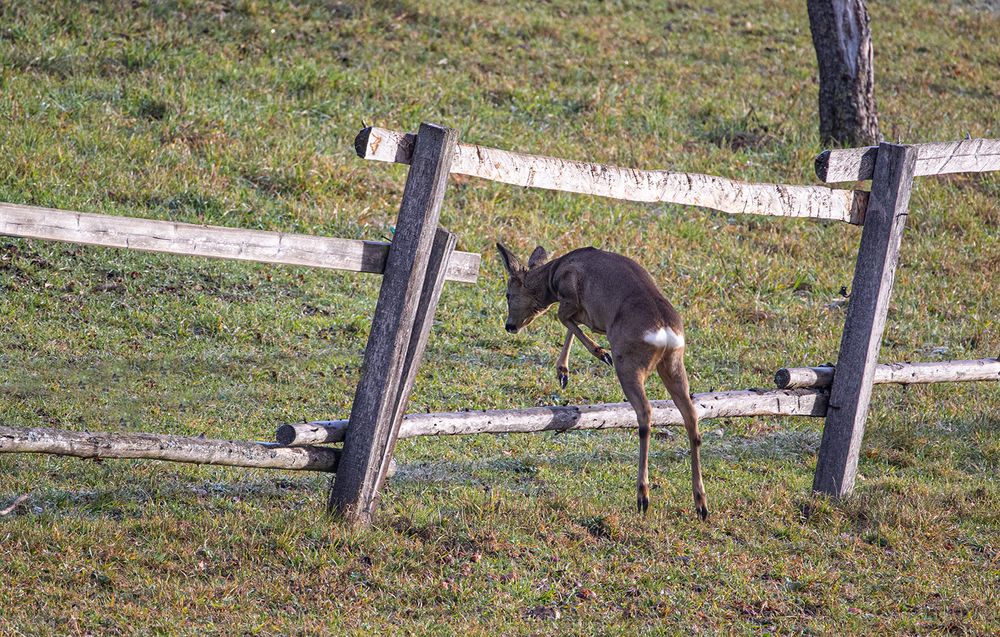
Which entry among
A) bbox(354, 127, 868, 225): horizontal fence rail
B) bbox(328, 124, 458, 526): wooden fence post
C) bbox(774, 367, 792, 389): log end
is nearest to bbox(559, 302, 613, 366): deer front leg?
bbox(354, 127, 868, 225): horizontal fence rail

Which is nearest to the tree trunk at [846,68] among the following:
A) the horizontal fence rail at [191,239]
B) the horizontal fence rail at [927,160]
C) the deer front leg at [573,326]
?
the horizontal fence rail at [927,160]

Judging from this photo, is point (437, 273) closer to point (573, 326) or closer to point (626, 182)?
point (626, 182)

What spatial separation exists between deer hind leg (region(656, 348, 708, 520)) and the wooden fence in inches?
11.0

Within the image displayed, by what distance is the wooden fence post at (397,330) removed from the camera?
5.52 metres

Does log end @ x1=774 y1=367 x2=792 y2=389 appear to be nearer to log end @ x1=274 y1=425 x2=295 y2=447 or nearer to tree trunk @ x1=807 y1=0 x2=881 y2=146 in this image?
log end @ x1=274 y1=425 x2=295 y2=447

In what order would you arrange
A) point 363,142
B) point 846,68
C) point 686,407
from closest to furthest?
point 363,142 → point 686,407 → point 846,68

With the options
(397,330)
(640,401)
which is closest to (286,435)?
(397,330)

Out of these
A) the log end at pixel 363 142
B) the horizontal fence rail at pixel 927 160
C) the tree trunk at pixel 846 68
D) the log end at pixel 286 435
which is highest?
the tree trunk at pixel 846 68

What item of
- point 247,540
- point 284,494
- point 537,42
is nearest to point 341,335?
point 284,494

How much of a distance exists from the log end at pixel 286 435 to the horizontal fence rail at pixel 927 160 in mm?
3344

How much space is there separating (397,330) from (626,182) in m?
1.53

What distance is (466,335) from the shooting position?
395 inches

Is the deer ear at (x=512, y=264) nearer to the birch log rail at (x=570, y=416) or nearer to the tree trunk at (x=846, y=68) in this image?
the birch log rail at (x=570, y=416)

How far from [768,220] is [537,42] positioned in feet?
19.8
